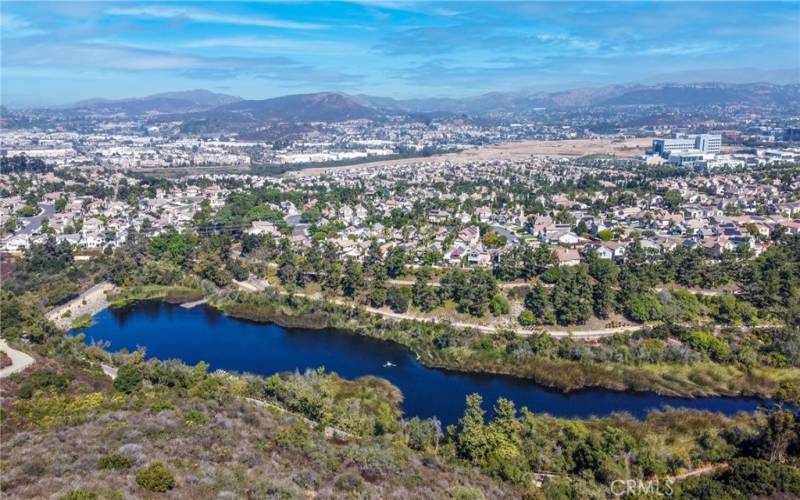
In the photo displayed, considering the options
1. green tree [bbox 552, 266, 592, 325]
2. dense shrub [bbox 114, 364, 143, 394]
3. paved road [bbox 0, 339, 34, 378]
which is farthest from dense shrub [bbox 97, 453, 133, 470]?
green tree [bbox 552, 266, 592, 325]

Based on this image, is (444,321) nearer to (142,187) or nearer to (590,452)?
(590,452)

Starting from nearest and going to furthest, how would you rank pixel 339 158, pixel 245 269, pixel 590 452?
pixel 590 452
pixel 245 269
pixel 339 158

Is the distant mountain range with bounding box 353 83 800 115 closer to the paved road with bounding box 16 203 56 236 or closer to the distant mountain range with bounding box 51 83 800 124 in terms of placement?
the distant mountain range with bounding box 51 83 800 124

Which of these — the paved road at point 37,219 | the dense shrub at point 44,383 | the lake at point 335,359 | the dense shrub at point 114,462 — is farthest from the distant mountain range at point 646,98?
the dense shrub at point 114,462

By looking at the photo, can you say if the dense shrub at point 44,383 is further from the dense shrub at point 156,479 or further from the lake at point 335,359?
the dense shrub at point 156,479

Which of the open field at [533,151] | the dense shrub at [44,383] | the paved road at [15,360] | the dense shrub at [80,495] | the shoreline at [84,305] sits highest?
the open field at [533,151]

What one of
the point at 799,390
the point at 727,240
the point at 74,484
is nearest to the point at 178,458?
the point at 74,484
